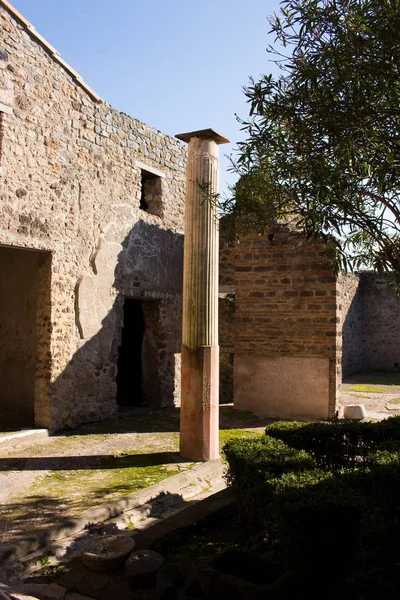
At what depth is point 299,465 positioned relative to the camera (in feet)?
16.8

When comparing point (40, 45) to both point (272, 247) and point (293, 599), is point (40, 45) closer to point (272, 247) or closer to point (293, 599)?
point (272, 247)

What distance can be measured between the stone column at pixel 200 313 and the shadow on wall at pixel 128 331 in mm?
2771

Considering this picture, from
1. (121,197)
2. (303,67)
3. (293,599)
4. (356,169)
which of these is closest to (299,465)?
(293,599)

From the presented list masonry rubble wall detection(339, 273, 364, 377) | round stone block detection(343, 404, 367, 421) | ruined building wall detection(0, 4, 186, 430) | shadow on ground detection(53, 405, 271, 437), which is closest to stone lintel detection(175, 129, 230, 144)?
ruined building wall detection(0, 4, 186, 430)

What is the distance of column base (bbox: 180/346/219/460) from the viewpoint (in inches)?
300

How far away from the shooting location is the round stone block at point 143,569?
4066 millimetres

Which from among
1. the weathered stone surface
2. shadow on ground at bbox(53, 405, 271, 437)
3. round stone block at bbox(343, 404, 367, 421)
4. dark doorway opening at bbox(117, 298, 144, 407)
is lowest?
the weathered stone surface

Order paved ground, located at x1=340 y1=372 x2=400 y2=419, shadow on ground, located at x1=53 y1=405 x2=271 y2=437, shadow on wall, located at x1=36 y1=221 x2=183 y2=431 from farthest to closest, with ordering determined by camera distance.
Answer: paved ground, located at x1=340 y1=372 x2=400 y2=419 → shadow on wall, located at x1=36 y1=221 x2=183 y2=431 → shadow on ground, located at x1=53 y1=405 x2=271 y2=437

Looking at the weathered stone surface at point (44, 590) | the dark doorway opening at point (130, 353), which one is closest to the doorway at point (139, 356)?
the dark doorway opening at point (130, 353)

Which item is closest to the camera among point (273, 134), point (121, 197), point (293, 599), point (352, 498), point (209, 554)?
point (293, 599)

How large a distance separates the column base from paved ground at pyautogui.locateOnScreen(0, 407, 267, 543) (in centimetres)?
31

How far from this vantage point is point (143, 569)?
13.5 feet

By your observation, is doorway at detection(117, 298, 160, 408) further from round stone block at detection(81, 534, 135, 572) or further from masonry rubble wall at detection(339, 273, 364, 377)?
masonry rubble wall at detection(339, 273, 364, 377)

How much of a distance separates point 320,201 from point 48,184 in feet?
19.0
